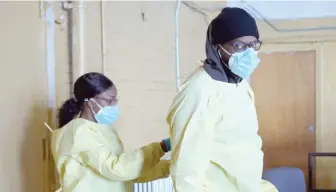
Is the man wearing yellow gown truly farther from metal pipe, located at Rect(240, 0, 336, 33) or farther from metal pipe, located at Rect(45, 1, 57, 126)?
metal pipe, located at Rect(240, 0, 336, 33)

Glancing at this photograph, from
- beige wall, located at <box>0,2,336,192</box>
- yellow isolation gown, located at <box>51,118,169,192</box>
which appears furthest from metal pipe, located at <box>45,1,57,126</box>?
yellow isolation gown, located at <box>51,118,169,192</box>

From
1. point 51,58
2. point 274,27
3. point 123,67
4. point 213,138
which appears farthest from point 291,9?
point 213,138

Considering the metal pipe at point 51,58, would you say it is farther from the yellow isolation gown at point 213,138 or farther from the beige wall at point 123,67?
the yellow isolation gown at point 213,138

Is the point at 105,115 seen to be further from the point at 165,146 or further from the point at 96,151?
the point at 165,146

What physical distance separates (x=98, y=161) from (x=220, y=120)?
52cm

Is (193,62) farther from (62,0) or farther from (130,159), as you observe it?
(130,159)

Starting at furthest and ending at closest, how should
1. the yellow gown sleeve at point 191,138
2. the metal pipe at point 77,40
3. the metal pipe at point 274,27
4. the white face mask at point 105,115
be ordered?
the metal pipe at point 274,27, the metal pipe at point 77,40, the white face mask at point 105,115, the yellow gown sleeve at point 191,138

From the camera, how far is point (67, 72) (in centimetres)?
250

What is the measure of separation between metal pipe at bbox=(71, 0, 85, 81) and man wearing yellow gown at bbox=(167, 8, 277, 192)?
47.6 inches

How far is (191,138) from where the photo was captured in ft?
4.35

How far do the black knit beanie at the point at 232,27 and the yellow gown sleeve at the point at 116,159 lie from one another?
490 mm

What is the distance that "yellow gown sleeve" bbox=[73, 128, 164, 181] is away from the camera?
1647 millimetres

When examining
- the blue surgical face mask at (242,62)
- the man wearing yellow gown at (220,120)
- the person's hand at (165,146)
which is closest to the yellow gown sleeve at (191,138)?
the man wearing yellow gown at (220,120)

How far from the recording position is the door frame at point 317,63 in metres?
3.97
